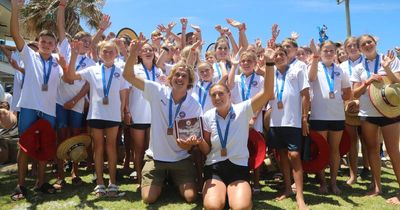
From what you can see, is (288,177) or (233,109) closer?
(233,109)

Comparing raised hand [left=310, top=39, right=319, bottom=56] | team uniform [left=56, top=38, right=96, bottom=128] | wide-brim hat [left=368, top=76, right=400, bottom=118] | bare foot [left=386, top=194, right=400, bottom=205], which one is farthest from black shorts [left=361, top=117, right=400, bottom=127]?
team uniform [left=56, top=38, right=96, bottom=128]

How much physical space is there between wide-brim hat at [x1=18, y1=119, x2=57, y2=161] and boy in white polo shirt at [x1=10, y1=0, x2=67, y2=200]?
0.41ft

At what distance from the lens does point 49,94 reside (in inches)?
227

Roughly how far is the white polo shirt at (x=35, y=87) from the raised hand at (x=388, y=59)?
15.9 ft

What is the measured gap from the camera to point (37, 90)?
566 cm

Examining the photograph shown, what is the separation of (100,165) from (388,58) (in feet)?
14.6

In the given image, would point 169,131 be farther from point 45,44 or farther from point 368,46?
point 368,46

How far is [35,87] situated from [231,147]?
297cm

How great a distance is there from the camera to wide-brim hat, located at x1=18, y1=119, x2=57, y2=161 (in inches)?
217

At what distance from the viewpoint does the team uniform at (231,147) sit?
5.14 meters

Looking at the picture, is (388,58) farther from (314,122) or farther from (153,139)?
(153,139)

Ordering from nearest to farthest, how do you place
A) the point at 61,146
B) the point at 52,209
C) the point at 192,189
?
the point at 52,209 → the point at 192,189 → the point at 61,146

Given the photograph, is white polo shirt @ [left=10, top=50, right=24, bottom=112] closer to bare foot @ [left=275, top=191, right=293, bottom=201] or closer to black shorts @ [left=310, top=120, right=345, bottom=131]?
bare foot @ [left=275, top=191, right=293, bottom=201]

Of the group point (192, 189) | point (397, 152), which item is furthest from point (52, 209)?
point (397, 152)
